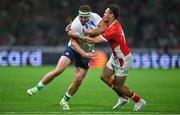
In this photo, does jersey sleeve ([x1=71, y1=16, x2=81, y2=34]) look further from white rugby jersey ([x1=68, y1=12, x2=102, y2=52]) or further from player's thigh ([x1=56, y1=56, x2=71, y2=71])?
player's thigh ([x1=56, y1=56, x2=71, y2=71])

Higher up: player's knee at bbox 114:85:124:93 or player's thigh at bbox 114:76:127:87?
player's thigh at bbox 114:76:127:87

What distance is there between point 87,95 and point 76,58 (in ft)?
12.1

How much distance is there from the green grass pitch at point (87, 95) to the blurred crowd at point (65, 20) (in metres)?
12.8

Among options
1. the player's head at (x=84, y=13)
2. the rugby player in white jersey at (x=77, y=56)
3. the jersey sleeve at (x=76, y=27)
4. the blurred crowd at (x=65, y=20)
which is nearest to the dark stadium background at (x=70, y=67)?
the blurred crowd at (x=65, y=20)

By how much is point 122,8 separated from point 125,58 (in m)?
28.7

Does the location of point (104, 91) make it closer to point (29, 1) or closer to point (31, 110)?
point (31, 110)

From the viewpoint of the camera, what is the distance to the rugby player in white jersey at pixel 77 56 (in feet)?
48.4

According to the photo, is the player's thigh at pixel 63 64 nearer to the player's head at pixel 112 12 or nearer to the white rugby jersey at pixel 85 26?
the white rugby jersey at pixel 85 26

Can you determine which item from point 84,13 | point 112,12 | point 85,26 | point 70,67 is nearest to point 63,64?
point 85,26

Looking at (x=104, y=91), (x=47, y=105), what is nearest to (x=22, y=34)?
(x=104, y=91)

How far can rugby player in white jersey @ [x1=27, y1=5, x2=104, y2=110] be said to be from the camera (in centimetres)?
1475

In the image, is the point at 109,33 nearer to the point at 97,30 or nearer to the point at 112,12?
the point at 97,30

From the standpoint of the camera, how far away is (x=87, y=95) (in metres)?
18.8

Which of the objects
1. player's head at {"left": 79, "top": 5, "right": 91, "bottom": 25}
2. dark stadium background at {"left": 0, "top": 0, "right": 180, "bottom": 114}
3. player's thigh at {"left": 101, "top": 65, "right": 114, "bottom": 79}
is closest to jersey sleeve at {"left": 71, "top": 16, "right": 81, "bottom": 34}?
player's head at {"left": 79, "top": 5, "right": 91, "bottom": 25}
